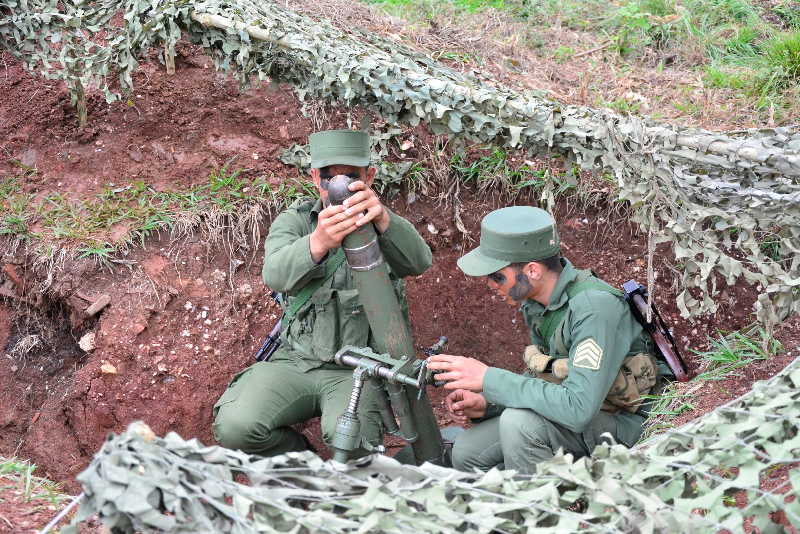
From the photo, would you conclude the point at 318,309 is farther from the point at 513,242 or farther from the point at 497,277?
the point at 513,242

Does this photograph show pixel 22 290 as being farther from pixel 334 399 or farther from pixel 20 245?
pixel 334 399

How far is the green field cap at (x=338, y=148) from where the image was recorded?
11.6 feet

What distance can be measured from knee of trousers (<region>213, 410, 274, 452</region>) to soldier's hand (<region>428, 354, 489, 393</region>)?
34.6 inches

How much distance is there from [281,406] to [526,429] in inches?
45.8

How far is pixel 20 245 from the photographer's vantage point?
5086 mm

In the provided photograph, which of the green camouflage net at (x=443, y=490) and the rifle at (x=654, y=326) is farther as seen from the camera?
the rifle at (x=654, y=326)

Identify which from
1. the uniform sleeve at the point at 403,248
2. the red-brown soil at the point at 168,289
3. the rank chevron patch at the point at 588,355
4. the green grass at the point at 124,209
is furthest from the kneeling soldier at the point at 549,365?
the green grass at the point at 124,209

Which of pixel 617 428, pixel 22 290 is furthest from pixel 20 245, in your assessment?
pixel 617 428

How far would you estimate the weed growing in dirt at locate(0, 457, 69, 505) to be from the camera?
3492 millimetres

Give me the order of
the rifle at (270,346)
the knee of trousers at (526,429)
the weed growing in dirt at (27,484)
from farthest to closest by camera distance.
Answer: the rifle at (270,346) < the weed growing in dirt at (27,484) < the knee of trousers at (526,429)

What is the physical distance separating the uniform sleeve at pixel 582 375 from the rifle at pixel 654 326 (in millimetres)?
154

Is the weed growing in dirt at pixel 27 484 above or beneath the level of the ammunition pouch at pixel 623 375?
beneath

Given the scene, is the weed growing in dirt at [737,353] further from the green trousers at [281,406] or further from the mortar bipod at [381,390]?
the green trousers at [281,406]

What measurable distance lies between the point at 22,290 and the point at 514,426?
135 inches
